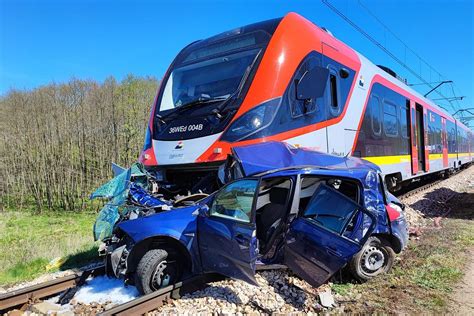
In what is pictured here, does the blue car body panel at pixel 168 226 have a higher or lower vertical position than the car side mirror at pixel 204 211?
lower

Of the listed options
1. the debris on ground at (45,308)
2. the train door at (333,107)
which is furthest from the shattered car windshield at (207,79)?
the debris on ground at (45,308)

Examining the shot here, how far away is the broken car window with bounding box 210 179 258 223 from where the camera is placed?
14.3 ft

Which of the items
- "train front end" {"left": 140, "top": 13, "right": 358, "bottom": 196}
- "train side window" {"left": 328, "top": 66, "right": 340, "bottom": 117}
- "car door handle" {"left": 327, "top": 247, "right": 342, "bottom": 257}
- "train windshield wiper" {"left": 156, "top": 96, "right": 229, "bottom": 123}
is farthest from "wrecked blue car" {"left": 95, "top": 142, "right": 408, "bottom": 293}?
"train side window" {"left": 328, "top": 66, "right": 340, "bottom": 117}

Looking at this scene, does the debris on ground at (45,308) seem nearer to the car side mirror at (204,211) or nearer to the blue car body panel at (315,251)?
the car side mirror at (204,211)

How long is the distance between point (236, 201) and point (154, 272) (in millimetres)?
1300

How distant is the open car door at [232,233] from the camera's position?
4062 mm

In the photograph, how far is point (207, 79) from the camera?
21.5 ft

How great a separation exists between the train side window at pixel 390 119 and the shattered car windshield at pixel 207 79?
486cm

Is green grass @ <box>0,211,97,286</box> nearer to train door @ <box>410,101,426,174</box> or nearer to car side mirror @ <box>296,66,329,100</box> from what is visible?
car side mirror @ <box>296,66,329,100</box>

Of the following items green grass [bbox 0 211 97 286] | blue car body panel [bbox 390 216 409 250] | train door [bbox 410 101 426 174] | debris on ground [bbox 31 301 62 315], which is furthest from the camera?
train door [bbox 410 101 426 174]

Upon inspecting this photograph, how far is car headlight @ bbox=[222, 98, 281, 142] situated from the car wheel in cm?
196

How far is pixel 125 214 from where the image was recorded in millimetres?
5395

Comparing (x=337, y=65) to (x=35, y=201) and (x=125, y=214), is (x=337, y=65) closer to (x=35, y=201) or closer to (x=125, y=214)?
(x=125, y=214)

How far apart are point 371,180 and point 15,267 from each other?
6224 millimetres
